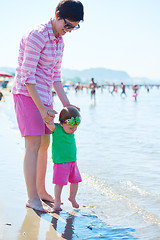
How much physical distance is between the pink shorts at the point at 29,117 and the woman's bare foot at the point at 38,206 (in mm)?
585

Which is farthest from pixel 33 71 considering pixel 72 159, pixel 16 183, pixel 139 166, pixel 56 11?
pixel 139 166

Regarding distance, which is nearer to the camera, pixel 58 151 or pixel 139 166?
pixel 58 151

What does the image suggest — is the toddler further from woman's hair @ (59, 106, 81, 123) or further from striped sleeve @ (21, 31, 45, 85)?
striped sleeve @ (21, 31, 45, 85)

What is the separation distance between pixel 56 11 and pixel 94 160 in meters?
3.08

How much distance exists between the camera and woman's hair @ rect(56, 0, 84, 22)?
3.01 metres

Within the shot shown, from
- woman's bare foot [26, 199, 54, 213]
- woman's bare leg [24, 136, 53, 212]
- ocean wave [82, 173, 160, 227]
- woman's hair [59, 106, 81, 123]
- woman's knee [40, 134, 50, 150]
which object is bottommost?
ocean wave [82, 173, 160, 227]

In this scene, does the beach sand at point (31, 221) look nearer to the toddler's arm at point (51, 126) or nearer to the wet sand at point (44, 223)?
the wet sand at point (44, 223)

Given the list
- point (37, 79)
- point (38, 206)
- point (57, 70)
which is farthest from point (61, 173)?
point (57, 70)

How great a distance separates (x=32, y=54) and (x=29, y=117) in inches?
21.0

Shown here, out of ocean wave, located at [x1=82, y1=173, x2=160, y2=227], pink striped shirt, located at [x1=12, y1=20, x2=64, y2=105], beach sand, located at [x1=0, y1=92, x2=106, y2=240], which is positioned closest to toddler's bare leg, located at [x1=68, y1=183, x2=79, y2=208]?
beach sand, located at [x1=0, y1=92, x2=106, y2=240]

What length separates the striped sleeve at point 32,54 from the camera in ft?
10.00

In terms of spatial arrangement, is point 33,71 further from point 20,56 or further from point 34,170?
point 34,170

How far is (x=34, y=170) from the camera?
3.23 meters

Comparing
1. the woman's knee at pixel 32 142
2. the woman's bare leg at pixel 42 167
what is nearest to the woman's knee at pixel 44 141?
the woman's bare leg at pixel 42 167
